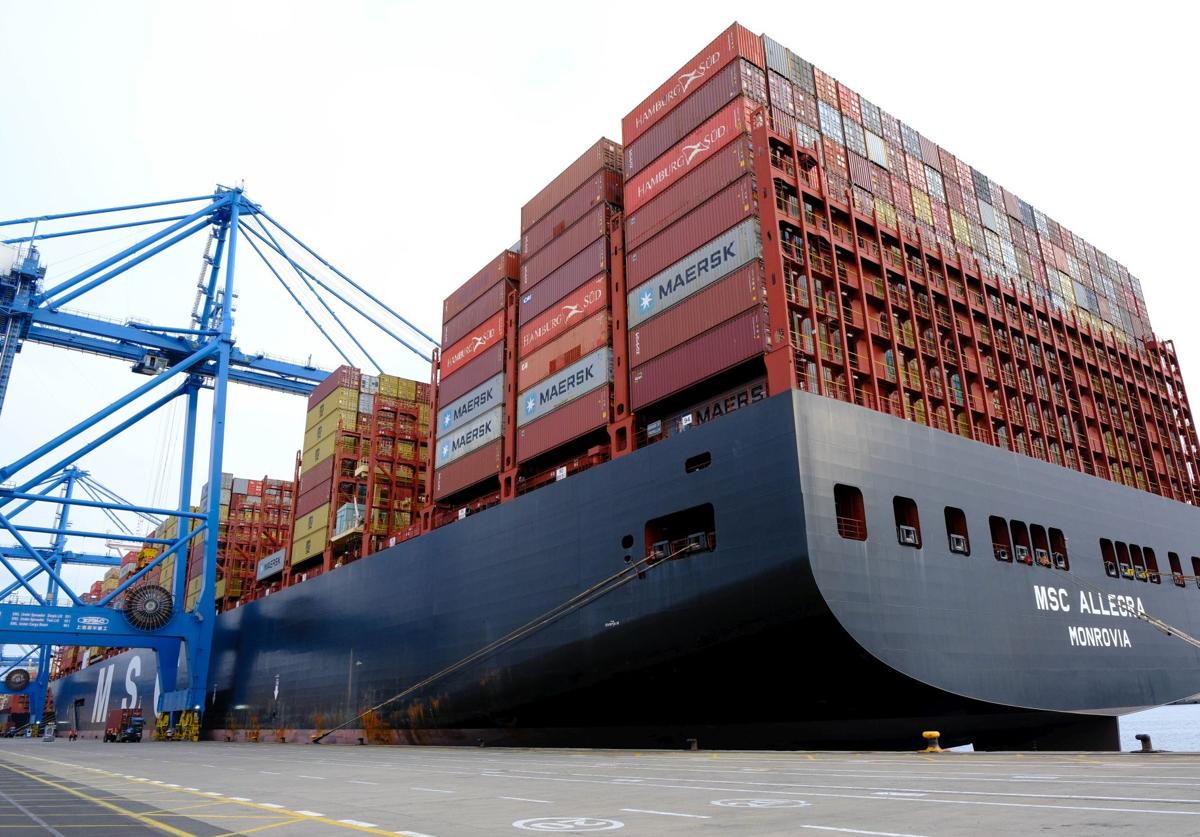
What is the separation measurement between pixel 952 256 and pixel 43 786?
2909 cm

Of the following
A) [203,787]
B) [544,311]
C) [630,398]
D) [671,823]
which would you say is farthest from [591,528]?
[671,823]

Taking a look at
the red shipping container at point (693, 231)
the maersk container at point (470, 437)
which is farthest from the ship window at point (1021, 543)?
the maersk container at point (470, 437)

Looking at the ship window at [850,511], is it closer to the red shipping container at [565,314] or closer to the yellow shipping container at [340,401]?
the red shipping container at [565,314]

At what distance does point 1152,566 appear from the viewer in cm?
3002

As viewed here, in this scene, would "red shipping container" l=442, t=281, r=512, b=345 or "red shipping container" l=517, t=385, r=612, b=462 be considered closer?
"red shipping container" l=517, t=385, r=612, b=462

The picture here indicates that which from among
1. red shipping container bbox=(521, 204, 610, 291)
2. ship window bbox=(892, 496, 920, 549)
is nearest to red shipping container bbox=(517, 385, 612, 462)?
red shipping container bbox=(521, 204, 610, 291)

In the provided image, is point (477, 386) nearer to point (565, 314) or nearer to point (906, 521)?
point (565, 314)

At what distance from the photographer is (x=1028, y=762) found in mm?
13586

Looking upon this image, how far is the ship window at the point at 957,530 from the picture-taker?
22.1 m

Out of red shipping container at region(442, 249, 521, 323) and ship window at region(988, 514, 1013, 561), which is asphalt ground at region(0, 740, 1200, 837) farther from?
red shipping container at region(442, 249, 521, 323)

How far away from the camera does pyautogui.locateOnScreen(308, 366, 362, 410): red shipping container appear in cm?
4381

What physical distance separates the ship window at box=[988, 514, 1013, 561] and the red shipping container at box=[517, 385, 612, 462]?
12.0m

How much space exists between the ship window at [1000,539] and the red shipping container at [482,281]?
19.8m

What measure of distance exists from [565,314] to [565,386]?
2831 mm
